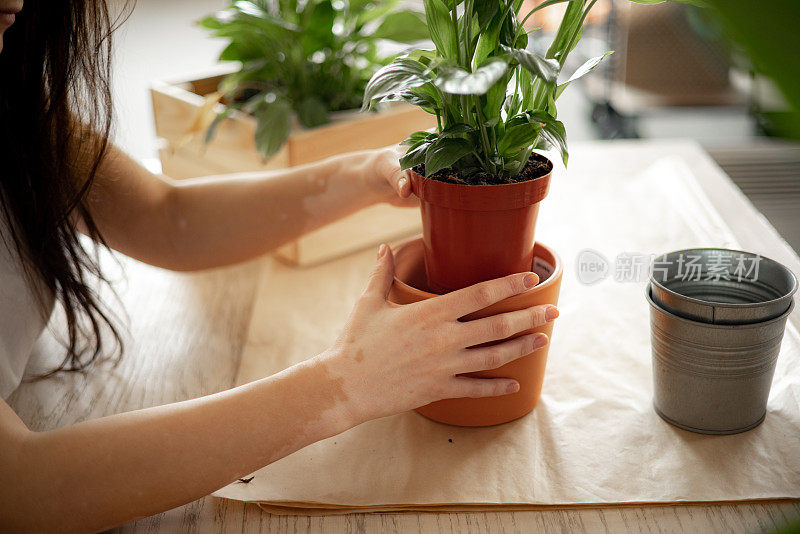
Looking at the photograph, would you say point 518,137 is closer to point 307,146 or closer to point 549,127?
point 549,127

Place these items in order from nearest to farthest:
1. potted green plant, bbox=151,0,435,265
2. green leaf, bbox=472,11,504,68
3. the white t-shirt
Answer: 1. green leaf, bbox=472,11,504,68
2. the white t-shirt
3. potted green plant, bbox=151,0,435,265

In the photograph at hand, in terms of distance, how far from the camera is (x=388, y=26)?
104 centimetres

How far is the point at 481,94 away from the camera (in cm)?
55

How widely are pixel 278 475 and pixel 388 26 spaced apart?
2.24 feet

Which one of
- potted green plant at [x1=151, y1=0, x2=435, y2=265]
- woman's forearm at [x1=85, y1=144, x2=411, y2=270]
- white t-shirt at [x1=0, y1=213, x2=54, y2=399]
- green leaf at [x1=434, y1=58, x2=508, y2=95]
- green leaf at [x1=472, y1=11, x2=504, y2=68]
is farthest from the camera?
potted green plant at [x1=151, y1=0, x2=435, y2=265]

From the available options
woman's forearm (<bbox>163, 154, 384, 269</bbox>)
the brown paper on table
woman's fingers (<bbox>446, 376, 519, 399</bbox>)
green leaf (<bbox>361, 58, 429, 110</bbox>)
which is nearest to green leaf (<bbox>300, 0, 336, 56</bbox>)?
woman's forearm (<bbox>163, 154, 384, 269</bbox>)

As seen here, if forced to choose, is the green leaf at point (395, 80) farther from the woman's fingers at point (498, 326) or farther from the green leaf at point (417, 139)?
the woman's fingers at point (498, 326)

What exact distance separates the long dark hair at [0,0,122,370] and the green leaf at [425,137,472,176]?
1.31ft

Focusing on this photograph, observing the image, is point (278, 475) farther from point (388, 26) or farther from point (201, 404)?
point (388, 26)

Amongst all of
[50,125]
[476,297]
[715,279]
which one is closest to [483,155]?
[476,297]

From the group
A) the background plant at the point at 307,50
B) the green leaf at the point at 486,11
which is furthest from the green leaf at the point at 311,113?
the green leaf at the point at 486,11

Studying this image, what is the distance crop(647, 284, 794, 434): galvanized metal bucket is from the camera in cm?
58

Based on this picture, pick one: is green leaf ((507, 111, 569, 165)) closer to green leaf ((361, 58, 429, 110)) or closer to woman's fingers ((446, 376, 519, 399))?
green leaf ((361, 58, 429, 110))

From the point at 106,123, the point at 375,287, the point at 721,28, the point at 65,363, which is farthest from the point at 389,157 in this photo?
the point at 721,28
